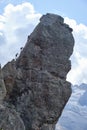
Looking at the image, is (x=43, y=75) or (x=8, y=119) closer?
(x=8, y=119)

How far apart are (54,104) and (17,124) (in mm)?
13608

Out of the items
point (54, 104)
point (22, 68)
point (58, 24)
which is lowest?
point (54, 104)

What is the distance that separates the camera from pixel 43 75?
61031 millimetres

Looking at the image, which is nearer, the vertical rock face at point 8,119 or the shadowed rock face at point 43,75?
the vertical rock face at point 8,119

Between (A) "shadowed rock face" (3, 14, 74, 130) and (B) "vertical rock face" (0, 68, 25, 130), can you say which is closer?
(B) "vertical rock face" (0, 68, 25, 130)

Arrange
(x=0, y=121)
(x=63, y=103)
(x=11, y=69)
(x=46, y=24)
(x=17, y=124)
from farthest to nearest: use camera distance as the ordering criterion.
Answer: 1. (x=46, y=24)
2. (x=63, y=103)
3. (x=11, y=69)
4. (x=17, y=124)
5. (x=0, y=121)

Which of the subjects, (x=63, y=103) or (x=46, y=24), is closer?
(x=63, y=103)

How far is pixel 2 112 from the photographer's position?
147 ft

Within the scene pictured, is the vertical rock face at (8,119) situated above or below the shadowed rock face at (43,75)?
below

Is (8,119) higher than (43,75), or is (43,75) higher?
(43,75)

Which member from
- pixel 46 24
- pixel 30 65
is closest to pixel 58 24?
pixel 46 24

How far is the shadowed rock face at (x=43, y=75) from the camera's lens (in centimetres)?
5812

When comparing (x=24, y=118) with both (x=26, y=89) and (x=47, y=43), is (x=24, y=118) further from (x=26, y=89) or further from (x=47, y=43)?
(x=47, y=43)

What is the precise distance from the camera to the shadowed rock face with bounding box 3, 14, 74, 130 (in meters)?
58.1
